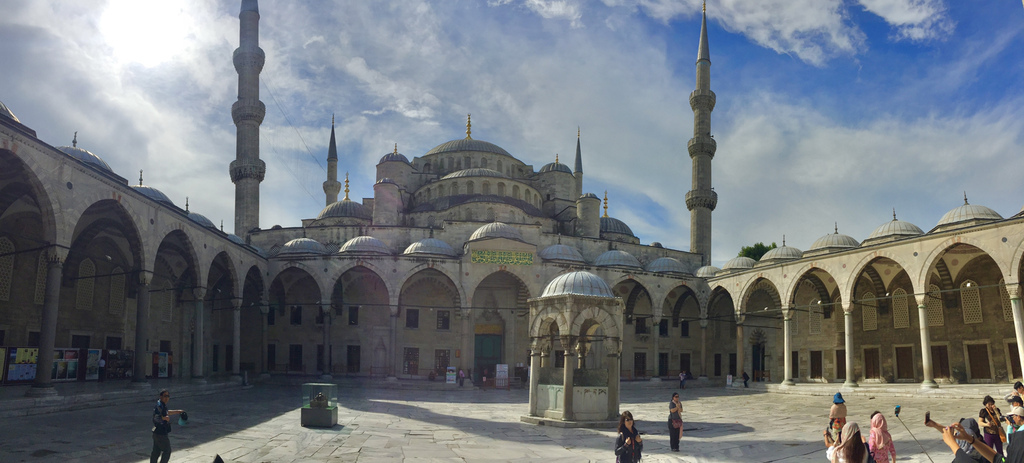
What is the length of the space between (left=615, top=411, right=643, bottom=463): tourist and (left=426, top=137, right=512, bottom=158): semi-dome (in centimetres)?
3074

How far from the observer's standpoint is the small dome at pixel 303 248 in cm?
2703

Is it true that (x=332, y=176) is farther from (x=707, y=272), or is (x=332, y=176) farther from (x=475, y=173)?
(x=707, y=272)

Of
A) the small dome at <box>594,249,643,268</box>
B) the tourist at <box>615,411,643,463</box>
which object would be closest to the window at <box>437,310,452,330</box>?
the small dome at <box>594,249,643,268</box>

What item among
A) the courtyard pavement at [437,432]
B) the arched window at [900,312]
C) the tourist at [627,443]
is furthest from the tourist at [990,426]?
the arched window at [900,312]

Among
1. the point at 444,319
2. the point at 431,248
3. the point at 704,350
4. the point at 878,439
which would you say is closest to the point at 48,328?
the point at 431,248

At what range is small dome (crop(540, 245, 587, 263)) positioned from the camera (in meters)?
27.6

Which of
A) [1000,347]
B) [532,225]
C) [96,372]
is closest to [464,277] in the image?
[532,225]

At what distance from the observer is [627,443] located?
759 centimetres

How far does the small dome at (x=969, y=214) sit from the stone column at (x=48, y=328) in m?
24.8

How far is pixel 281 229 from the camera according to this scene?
102 ft

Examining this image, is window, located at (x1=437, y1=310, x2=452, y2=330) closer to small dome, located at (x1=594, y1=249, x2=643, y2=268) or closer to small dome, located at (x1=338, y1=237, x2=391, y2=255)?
small dome, located at (x1=338, y1=237, x2=391, y2=255)

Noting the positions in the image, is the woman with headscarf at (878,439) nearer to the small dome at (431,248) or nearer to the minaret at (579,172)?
the small dome at (431,248)

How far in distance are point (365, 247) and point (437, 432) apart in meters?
14.6

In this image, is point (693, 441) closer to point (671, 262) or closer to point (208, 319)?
point (671, 262)
